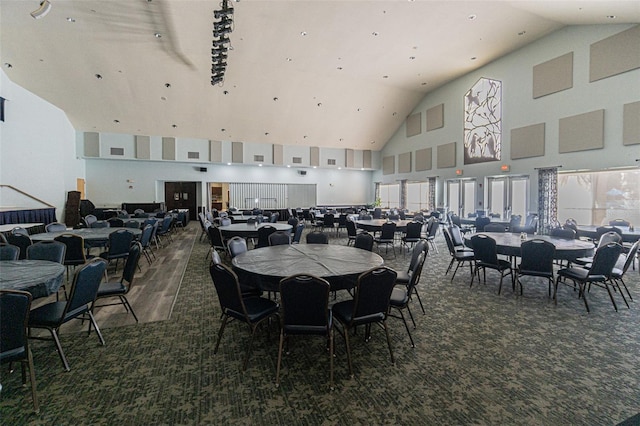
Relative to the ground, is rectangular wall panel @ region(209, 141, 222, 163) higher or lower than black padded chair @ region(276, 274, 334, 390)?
higher

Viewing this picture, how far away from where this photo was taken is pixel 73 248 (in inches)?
190

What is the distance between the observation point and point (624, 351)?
3.01 metres

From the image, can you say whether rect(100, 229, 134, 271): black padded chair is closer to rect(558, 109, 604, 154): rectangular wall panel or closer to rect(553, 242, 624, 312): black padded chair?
rect(553, 242, 624, 312): black padded chair

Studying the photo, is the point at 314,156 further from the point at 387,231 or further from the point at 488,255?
the point at 488,255

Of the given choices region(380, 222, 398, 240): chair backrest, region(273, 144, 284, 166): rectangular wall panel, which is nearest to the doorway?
region(273, 144, 284, 166): rectangular wall panel

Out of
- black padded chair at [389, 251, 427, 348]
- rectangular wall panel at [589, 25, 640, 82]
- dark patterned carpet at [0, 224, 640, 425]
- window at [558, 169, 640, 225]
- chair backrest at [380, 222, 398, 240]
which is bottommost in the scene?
dark patterned carpet at [0, 224, 640, 425]

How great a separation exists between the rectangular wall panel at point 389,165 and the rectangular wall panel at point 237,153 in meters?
9.00

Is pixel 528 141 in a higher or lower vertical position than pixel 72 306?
higher

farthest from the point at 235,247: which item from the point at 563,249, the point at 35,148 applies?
the point at 35,148

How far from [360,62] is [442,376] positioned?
452 inches

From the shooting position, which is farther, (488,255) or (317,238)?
(317,238)

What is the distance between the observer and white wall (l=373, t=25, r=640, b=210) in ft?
27.5

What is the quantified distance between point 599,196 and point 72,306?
514 inches

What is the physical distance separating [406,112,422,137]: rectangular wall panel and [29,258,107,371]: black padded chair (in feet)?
52.8
